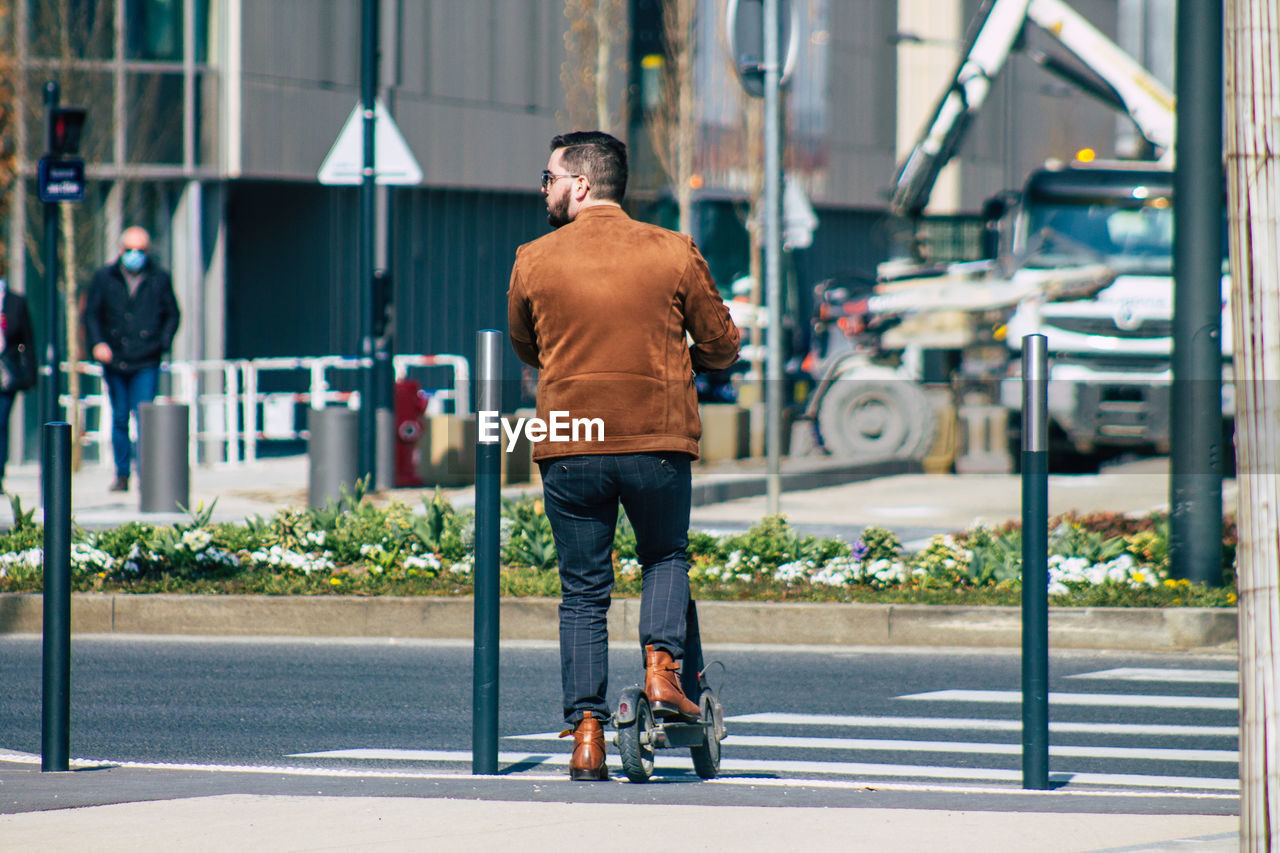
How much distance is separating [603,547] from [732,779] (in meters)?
0.86

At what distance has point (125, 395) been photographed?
1563 cm

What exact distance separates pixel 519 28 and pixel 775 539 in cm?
1703

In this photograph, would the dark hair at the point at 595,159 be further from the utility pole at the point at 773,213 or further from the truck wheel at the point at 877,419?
the truck wheel at the point at 877,419

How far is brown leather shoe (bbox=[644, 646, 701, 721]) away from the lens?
5.32m

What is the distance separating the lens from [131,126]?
20750 millimetres

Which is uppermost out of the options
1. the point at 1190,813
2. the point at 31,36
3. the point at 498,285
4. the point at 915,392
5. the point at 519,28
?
the point at 519,28

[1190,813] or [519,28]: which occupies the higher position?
[519,28]

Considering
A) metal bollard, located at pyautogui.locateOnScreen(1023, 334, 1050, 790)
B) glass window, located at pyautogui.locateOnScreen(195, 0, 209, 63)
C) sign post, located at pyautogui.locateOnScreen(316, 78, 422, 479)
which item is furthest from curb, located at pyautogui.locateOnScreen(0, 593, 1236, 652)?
glass window, located at pyautogui.locateOnScreen(195, 0, 209, 63)

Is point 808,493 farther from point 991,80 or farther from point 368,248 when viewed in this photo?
point 991,80

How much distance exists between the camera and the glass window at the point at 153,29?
817 inches

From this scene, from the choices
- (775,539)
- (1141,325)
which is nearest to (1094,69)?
(1141,325)

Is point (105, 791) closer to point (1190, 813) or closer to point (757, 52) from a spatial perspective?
point (1190, 813)

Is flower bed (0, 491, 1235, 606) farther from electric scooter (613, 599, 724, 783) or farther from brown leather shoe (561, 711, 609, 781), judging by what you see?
brown leather shoe (561, 711, 609, 781)

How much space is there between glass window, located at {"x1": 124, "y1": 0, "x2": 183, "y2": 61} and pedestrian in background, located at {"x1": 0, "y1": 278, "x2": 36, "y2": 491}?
22.1 feet
